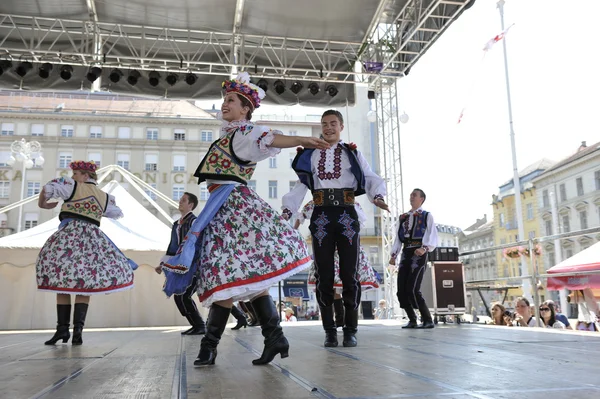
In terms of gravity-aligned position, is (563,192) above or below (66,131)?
below

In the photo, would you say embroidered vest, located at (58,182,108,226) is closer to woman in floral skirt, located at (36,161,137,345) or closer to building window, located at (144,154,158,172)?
woman in floral skirt, located at (36,161,137,345)

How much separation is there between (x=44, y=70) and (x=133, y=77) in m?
1.45

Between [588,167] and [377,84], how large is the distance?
28176 mm

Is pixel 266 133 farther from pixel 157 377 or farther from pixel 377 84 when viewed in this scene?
pixel 377 84

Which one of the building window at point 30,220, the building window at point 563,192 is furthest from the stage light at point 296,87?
the building window at point 563,192

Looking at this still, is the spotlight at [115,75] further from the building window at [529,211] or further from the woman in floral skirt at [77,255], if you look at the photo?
the building window at [529,211]

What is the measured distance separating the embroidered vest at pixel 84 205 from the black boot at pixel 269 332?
218cm

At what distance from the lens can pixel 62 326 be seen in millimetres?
3969

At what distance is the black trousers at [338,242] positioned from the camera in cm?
343

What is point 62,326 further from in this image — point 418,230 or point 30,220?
point 30,220

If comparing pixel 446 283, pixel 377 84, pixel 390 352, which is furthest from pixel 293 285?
pixel 390 352

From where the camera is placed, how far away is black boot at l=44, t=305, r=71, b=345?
3930mm

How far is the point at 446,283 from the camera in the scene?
7.06m

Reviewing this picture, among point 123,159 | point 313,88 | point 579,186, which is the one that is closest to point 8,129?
point 123,159
